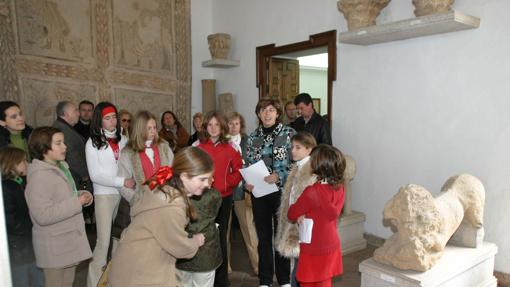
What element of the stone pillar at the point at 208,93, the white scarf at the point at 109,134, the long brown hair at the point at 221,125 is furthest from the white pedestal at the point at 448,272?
the stone pillar at the point at 208,93

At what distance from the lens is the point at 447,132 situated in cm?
381

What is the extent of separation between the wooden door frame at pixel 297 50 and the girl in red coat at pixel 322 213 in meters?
2.60

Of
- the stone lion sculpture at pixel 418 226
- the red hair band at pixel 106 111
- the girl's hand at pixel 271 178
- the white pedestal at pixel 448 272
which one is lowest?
the white pedestal at pixel 448 272

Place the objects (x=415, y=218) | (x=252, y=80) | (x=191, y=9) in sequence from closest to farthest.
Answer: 1. (x=415, y=218)
2. (x=252, y=80)
3. (x=191, y=9)

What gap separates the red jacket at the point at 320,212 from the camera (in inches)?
93.3

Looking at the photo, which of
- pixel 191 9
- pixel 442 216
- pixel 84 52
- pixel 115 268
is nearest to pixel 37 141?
pixel 115 268

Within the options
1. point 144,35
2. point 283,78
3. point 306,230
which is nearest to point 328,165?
point 306,230

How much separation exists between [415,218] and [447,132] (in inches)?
64.8

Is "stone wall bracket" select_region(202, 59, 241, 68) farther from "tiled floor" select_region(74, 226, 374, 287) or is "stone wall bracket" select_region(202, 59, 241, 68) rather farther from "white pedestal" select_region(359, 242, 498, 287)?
"white pedestal" select_region(359, 242, 498, 287)

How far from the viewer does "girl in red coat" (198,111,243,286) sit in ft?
10.1

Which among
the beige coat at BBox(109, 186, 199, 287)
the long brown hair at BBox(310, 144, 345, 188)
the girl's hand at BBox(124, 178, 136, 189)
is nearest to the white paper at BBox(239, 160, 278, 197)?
the long brown hair at BBox(310, 144, 345, 188)

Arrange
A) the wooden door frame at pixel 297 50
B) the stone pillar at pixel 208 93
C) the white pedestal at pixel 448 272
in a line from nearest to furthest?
the white pedestal at pixel 448 272
the wooden door frame at pixel 297 50
the stone pillar at pixel 208 93

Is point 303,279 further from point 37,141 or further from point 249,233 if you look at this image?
point 37,141

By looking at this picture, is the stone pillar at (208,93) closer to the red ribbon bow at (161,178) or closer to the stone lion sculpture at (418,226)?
the stone lion sculpture at (418,226)
